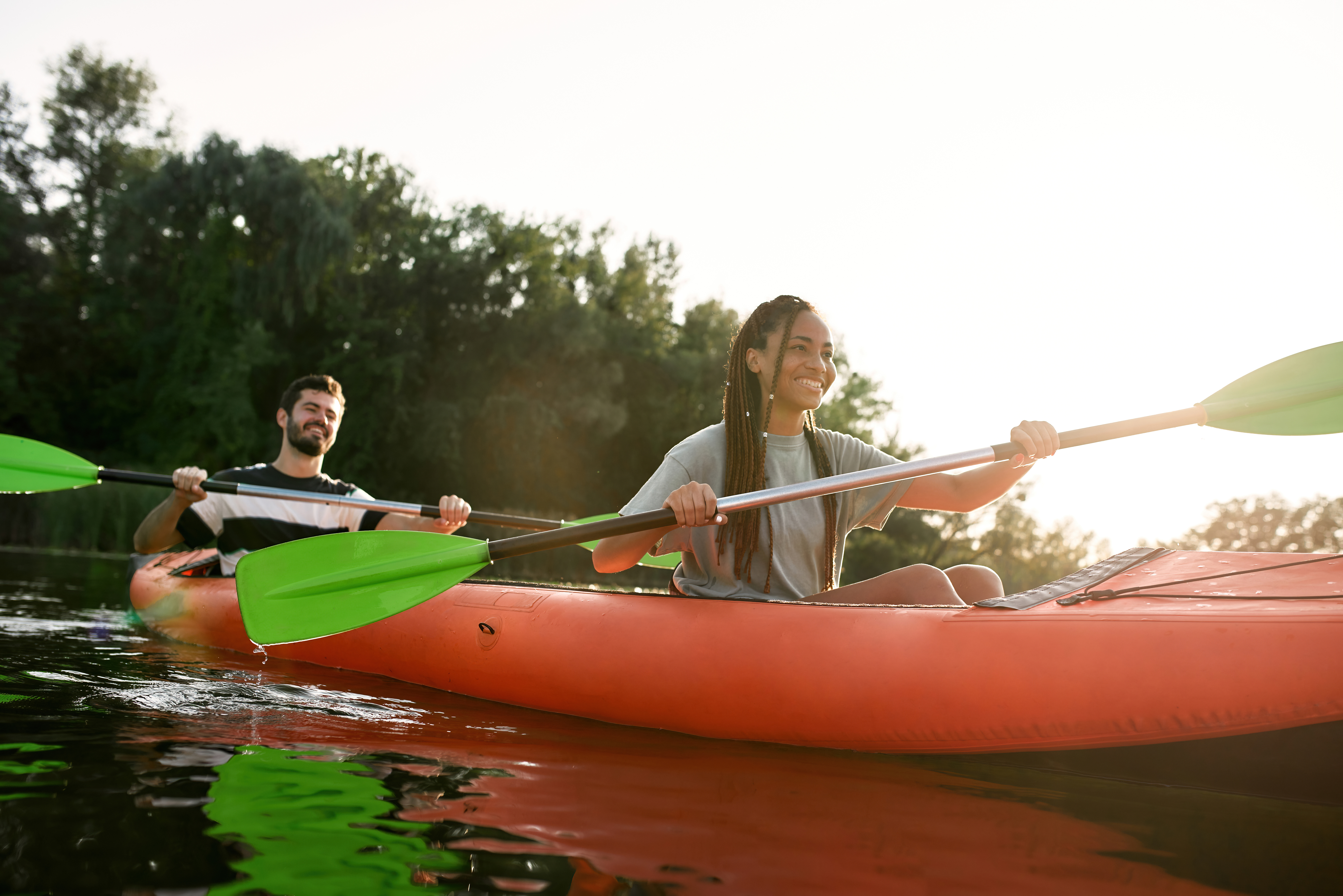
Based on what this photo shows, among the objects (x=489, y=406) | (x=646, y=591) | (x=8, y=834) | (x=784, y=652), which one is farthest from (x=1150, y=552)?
(x=489, y=406)

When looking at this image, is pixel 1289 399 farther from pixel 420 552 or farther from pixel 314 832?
pixel 314 832

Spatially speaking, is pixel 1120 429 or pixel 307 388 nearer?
pixel 1120 429

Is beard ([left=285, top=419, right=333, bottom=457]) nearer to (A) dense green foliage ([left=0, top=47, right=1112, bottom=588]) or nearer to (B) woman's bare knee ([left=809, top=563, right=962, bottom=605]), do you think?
(B) woman's bare knee ([left=809, top=563, right=962, bottom=605])

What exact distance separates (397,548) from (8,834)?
153 cm

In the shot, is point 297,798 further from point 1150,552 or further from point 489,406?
point 489,406

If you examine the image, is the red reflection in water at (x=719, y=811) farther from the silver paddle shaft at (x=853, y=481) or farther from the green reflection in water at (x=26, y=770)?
the silver paddle shaft at (x=853, y=481)

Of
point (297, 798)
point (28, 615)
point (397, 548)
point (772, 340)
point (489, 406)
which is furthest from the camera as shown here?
point (489, 406)

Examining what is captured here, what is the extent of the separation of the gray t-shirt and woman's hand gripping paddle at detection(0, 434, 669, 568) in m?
1.36

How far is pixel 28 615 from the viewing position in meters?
4.40

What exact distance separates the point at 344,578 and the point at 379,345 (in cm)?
1607

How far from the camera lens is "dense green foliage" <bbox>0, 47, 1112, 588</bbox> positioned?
1644cm

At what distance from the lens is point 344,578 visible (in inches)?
111

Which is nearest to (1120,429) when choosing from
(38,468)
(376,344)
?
(38,468)

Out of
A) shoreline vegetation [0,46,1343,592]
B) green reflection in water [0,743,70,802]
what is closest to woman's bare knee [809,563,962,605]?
green reflection in water [0,743,70,802]
